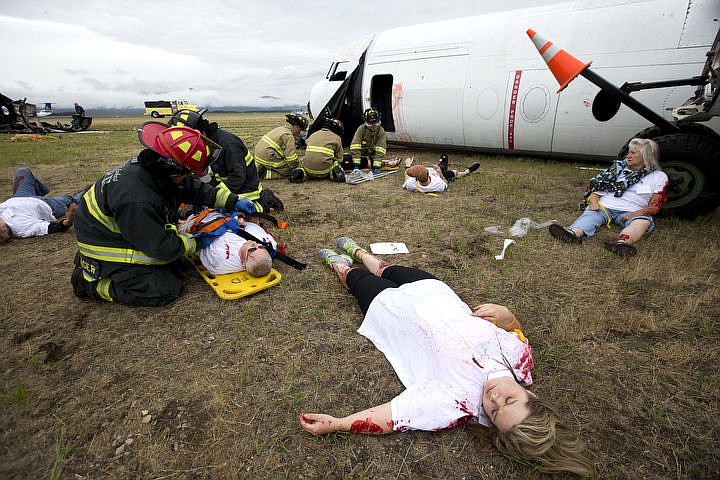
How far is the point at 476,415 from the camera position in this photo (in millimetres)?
1924

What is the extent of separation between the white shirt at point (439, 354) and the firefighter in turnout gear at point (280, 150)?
5.82m

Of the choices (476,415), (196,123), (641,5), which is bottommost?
(476,415)

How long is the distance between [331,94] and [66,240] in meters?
8.22

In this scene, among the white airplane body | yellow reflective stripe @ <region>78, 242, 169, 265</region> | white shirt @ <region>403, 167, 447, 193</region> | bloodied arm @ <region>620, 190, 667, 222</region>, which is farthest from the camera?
white shirt @ <region>403, 167, 447, 193</region>

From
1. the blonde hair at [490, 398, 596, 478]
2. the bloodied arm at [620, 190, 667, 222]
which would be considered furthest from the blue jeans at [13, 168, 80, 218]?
the bloodied arm at [620, 190, 667, 222]

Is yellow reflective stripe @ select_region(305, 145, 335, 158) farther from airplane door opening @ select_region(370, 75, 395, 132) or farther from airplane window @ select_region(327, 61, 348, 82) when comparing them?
airplane window @ select_region(327, 61, 348, 82)

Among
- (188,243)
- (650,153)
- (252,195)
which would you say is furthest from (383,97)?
(188,243)

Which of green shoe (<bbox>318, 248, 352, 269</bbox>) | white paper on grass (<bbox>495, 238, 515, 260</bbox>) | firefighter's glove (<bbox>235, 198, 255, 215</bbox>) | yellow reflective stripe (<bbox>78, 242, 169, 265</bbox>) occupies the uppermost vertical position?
firefighter's glove (<bbox>235, 198, 255, 215</bbox>)

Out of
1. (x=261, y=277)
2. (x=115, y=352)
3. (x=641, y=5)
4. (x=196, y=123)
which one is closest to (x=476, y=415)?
(x=261, y=277)

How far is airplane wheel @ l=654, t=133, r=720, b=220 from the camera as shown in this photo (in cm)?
431

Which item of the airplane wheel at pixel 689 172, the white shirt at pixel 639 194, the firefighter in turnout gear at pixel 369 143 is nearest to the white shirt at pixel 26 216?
the firefighter in turnout gear at pixel 369 143

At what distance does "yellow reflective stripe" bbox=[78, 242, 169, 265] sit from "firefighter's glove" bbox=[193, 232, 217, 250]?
56 centimetres

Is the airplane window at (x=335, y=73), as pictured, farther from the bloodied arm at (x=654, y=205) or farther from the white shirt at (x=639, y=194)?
the bloodied arm at (x=654, y=205)

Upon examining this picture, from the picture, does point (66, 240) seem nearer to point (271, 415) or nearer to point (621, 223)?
point (271, 415)
